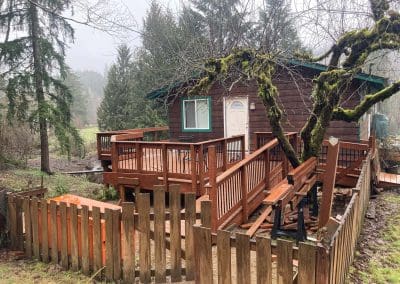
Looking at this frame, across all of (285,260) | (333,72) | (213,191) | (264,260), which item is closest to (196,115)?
(333,72)

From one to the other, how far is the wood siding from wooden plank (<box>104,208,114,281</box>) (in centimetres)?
759

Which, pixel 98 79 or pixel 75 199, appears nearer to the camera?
pixel 75 199

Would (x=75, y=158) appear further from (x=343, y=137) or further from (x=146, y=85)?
(x=343, y=137)

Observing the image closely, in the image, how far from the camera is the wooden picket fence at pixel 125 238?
370 cm

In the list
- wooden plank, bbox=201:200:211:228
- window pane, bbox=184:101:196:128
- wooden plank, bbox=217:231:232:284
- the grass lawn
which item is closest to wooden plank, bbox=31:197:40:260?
wooden plank, bbox=201:200:211:228

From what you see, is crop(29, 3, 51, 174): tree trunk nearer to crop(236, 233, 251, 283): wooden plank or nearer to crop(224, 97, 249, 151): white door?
crop(224, 97, 249, 151): white door

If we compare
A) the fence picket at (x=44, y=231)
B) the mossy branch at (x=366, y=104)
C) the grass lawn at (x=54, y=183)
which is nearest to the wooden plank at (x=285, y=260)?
the fence picket at (x=44, y=231)

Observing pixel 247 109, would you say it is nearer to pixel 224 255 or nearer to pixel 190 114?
pixel 190 114

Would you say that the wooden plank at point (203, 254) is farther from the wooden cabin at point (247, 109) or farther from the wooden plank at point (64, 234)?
the wooden cabin at point (247, 109)

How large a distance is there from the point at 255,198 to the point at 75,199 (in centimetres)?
327

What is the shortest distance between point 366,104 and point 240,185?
270cm

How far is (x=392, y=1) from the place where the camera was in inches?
235

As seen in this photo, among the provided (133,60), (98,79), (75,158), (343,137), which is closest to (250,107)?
(343,137)

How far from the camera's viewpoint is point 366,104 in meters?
6.09
